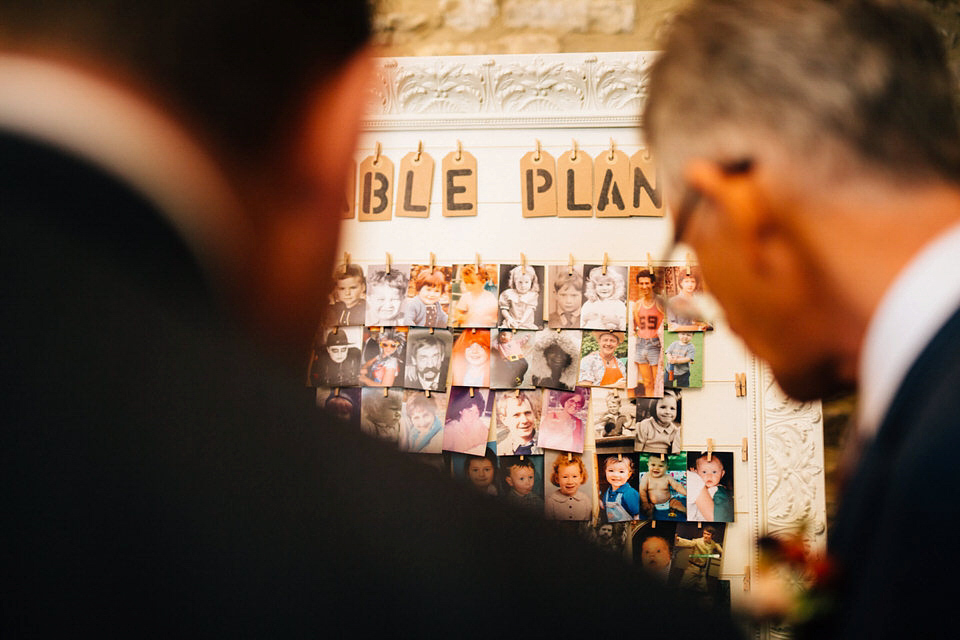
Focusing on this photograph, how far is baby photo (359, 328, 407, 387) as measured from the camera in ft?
8.82

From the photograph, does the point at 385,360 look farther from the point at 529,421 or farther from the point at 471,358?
the point at 529,421

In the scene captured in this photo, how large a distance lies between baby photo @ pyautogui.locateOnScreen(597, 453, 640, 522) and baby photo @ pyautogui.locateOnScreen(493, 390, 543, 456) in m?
0.26

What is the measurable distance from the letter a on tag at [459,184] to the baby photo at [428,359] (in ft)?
1.62

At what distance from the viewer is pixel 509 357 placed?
264 cm

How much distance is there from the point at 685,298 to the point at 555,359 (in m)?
0.56

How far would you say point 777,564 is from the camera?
0.92 meters

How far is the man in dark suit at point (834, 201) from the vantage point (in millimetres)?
686

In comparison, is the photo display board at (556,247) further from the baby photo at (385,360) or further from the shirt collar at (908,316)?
the shirt collar at (908,316)

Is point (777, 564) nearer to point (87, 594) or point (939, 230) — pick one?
point (939, 230)

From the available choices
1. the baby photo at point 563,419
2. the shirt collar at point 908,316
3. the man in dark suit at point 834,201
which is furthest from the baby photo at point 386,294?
the shirt collar at point 908,316

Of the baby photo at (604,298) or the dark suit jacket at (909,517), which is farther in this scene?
the baby photo at (604,298)

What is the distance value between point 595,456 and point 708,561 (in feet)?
1.81

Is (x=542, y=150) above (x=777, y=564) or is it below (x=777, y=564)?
above

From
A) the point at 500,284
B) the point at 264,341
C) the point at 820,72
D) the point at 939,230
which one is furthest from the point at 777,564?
the point at 500,284
